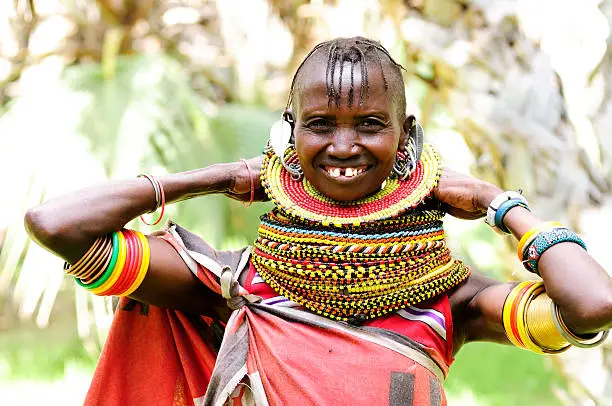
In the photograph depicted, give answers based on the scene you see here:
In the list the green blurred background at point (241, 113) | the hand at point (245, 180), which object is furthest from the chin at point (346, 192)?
the green blurred background at point (241, 113)

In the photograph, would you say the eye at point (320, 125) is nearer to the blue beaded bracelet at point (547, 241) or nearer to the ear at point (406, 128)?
the ear at point (406, 128)

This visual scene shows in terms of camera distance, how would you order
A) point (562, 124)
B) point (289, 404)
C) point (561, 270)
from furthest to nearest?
1. point (562, 124)
2. point (289, 404)
3. point (561, 270)

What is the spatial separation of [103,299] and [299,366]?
93.9 inches

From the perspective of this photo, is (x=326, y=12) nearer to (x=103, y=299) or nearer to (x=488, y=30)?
(x=488, y=30)

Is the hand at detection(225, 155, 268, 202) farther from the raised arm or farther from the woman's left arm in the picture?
the woman's left arm

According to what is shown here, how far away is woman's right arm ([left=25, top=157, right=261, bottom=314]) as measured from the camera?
2.02 m

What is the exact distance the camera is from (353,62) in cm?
208

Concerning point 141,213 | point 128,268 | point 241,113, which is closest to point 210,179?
point 141,213

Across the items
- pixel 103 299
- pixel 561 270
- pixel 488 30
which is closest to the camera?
pixel 561 270

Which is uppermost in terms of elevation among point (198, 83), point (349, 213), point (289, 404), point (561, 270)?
point (198, 83)

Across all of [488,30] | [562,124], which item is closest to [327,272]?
[562,124]

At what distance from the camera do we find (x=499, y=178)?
355cm

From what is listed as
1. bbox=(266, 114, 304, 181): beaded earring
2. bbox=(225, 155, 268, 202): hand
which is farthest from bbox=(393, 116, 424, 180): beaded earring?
bbox=(225, 155, 268, 202): hand

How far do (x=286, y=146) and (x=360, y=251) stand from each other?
0.34 meters
